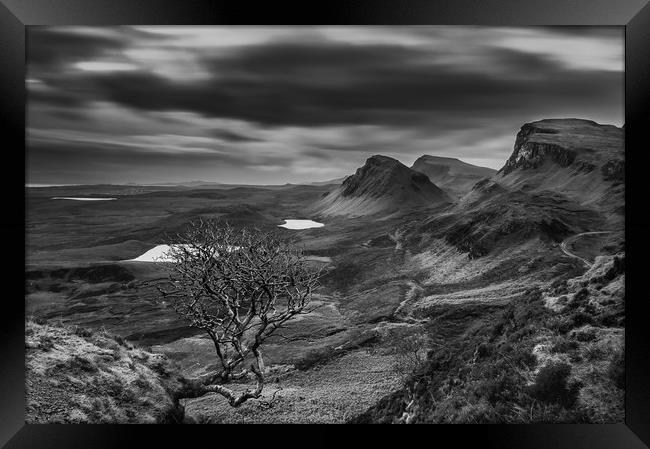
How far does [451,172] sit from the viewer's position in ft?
40.4

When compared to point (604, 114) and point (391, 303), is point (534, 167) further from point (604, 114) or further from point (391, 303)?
point (391, 303)

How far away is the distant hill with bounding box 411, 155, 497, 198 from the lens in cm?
1192

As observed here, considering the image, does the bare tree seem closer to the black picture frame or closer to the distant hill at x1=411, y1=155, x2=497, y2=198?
the black picture frame

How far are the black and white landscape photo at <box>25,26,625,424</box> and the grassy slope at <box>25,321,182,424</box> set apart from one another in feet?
0.15

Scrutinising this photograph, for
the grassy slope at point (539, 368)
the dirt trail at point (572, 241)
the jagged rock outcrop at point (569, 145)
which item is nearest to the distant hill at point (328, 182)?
the jagged rock outcrop at point (569, 145)

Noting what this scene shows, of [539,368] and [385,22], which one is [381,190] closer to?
[385,22]

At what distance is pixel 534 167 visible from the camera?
13852mm

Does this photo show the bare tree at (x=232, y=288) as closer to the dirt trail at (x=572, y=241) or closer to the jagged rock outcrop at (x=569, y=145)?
the jagged rock outcrop at (x=569, y=145)

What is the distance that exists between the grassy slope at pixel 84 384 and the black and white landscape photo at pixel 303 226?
0.05 meters

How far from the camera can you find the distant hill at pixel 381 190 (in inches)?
501

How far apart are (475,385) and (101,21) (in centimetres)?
1236

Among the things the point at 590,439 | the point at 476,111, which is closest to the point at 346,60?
the point at 476,111

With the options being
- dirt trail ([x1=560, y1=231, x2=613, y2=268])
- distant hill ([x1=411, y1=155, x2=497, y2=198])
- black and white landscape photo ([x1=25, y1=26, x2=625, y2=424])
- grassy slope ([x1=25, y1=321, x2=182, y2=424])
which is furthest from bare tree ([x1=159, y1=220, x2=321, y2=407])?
dirt trail ([x1=560, y1=231, x2=613, y2=268])

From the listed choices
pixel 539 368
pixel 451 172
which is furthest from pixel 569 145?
pixel 539 368
